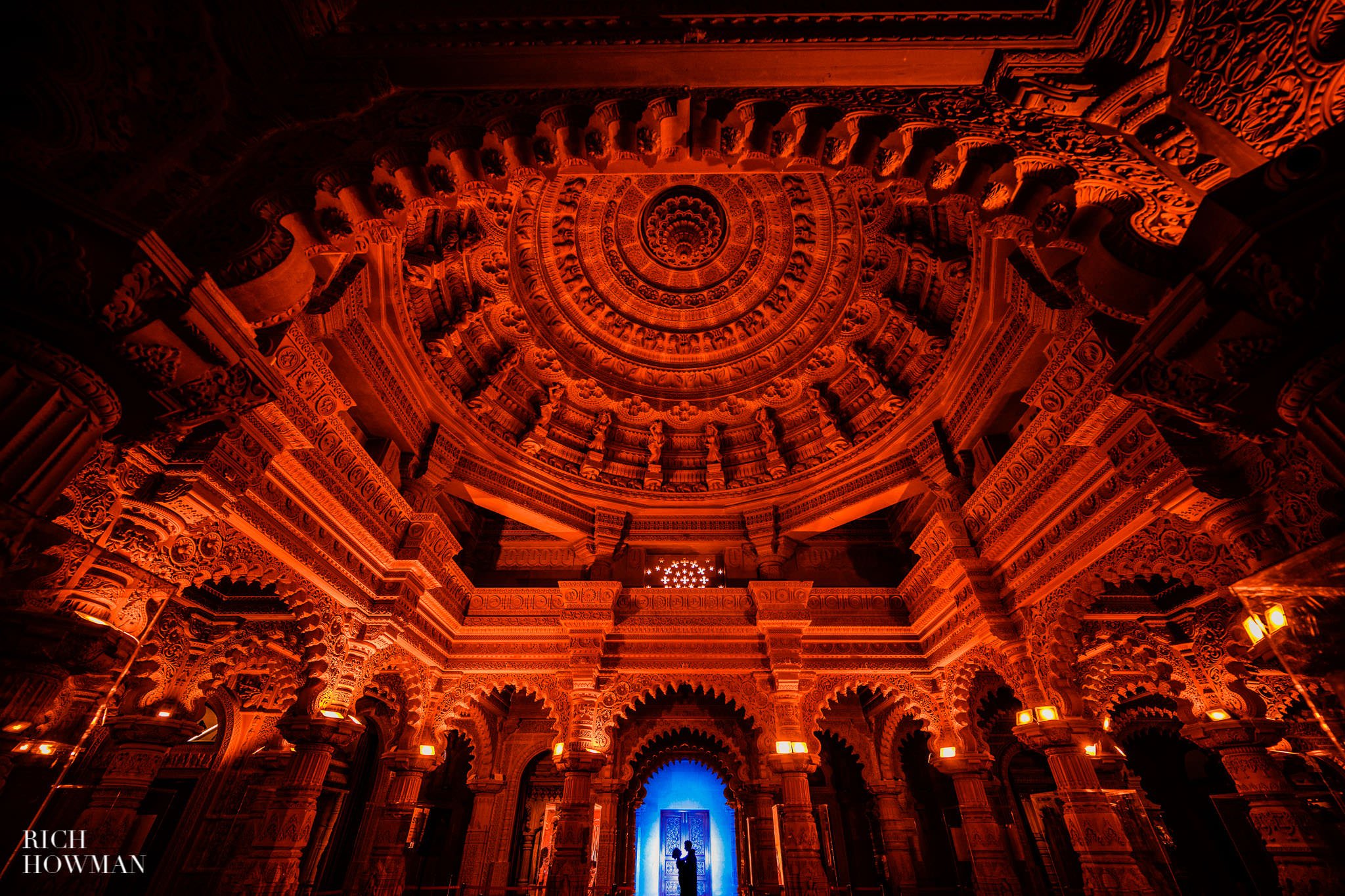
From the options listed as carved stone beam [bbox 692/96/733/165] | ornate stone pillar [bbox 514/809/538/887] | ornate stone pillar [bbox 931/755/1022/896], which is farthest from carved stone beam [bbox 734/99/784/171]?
ornate stone pillar [bbox 514/809/538/887]

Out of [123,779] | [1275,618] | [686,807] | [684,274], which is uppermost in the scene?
[684,274]

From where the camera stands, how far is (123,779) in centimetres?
864

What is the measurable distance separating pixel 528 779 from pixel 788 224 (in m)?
13.0

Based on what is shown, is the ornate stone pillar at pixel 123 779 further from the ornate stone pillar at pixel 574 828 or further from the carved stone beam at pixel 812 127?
the carved stone beam at pixel 812 127

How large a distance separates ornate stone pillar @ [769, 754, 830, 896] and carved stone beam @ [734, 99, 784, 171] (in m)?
8.43

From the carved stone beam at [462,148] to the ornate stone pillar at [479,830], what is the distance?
11712 mm

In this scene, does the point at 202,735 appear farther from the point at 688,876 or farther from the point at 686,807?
the point at 686,807

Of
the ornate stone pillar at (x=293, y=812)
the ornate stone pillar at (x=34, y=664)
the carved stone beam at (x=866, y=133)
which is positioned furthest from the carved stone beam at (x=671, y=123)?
the ornate stone pillar at (x=293, y=812)

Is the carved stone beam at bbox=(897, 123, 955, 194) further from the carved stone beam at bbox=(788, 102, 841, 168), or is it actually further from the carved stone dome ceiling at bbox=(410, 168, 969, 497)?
the carved stone dome ceiling at bbox=(410, 168, 969, 497)

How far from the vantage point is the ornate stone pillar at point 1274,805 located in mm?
7172

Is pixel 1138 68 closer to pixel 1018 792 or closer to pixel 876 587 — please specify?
pixel 876 587

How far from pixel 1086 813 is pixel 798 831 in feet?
12.1

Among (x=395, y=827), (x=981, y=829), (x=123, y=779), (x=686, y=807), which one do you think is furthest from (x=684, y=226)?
(x=686, y=807)

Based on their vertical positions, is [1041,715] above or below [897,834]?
above
